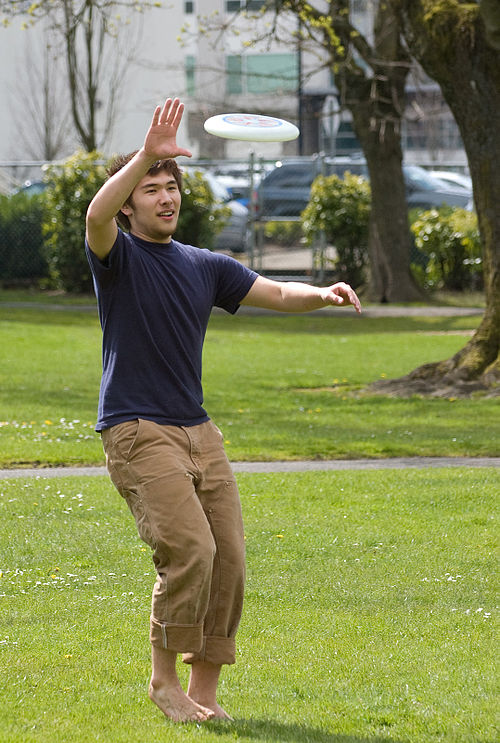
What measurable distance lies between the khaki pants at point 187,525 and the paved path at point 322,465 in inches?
192

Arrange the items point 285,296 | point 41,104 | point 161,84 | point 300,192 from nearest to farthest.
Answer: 1. point 285,296
2. point 300,192
3. point 41,104
4. point 161,84

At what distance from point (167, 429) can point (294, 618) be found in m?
1.65

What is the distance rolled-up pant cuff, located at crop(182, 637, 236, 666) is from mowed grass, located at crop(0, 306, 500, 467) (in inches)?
218

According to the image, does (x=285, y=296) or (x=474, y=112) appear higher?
(x=474, y=112)

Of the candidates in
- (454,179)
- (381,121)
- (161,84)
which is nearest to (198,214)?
(381,121)

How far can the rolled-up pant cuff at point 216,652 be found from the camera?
13.8 feet

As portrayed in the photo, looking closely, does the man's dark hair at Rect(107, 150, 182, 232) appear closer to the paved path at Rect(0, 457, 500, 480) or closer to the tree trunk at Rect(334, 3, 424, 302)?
the paved path at Rect(0, 457, 500, 480)

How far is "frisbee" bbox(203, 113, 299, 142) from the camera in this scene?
4.58 metres

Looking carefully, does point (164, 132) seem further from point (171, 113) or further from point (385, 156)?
point (385, 156)

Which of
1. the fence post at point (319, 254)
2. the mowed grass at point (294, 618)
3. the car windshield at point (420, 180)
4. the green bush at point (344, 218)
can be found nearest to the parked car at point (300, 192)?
the car windshield at point (420, 180)

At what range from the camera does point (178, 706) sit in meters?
4.12

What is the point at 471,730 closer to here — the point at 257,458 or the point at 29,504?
the point at 29,504

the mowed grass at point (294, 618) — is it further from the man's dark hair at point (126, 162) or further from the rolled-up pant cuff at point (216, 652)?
the man's dark hair at point (126, 162)

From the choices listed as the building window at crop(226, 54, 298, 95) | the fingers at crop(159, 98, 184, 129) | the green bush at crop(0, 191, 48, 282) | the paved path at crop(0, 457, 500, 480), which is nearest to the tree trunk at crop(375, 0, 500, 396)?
the paved path at crop(0, 457, 500, 480)
